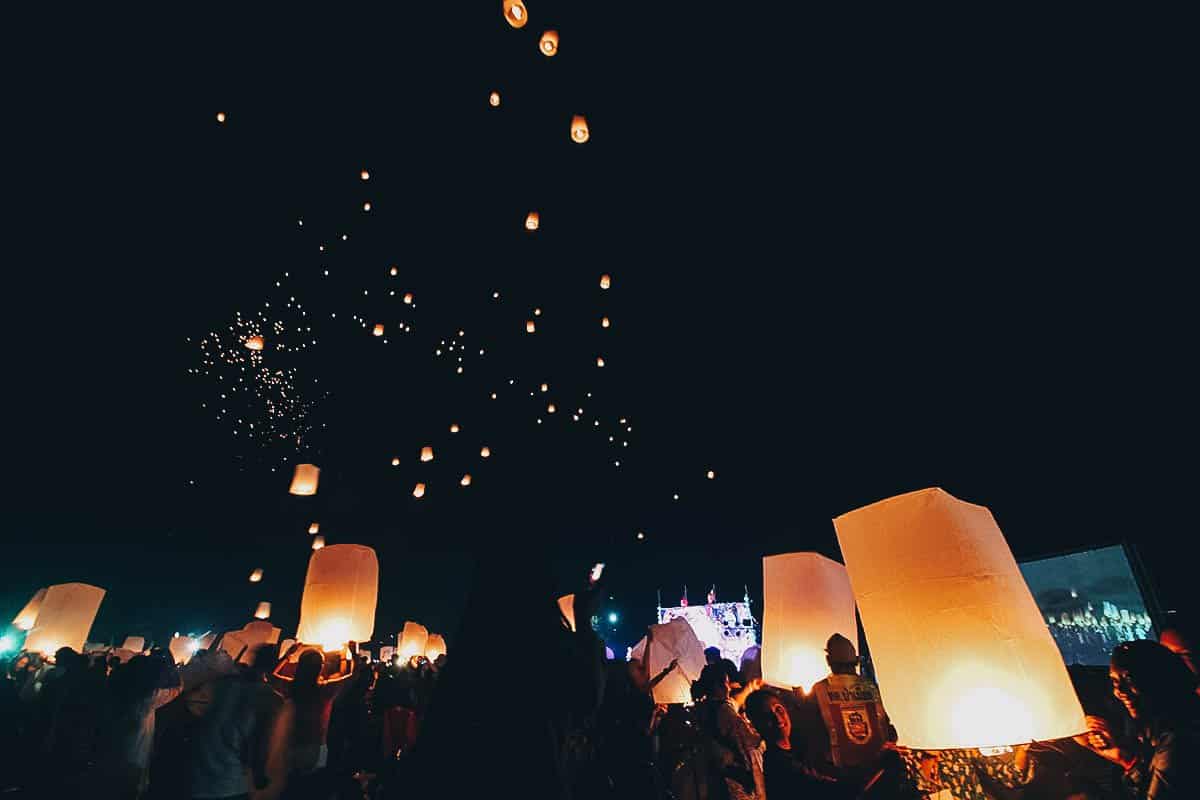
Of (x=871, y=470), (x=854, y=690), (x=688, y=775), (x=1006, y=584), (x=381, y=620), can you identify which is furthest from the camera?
(x=381, y=620)

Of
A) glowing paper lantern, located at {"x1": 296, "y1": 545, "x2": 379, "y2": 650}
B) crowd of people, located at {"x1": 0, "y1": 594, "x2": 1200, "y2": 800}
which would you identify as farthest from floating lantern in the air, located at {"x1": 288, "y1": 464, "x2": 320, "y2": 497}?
glowing paper lantern, located at {"x1": 296, "y1": 545, "x2": 379, "y2": 650}

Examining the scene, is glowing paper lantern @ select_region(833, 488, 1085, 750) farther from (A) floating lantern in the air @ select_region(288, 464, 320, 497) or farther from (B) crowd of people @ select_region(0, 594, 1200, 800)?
(A) floating lantern in the air @ select_region(288, 464, 320, 497)

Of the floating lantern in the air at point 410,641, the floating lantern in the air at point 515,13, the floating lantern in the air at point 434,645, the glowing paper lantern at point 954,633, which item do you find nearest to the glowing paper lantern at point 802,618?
the glowing paper lantern at point 954,633

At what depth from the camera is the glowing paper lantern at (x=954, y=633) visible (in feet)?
5.63

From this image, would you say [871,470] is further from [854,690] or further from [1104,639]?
[854,690]

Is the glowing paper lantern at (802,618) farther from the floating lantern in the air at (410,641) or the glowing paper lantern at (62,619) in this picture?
the floating lantern in the air at (410,641)

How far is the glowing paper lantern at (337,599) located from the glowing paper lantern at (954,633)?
4.42m

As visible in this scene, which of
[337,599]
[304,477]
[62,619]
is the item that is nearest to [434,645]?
[62,619]

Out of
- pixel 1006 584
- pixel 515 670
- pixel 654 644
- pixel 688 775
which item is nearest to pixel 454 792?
pixel 515 670

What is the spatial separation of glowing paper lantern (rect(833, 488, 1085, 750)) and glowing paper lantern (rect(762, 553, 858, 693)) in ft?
7.44

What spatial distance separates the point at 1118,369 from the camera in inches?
223

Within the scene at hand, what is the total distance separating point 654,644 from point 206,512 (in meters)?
14.3

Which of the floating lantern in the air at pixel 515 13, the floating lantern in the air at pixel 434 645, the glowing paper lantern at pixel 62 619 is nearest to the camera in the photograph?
the floating lantern in the air at pixel 515 13

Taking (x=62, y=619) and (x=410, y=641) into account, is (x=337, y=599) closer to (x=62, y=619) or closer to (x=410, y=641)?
(x=62, y=619)
